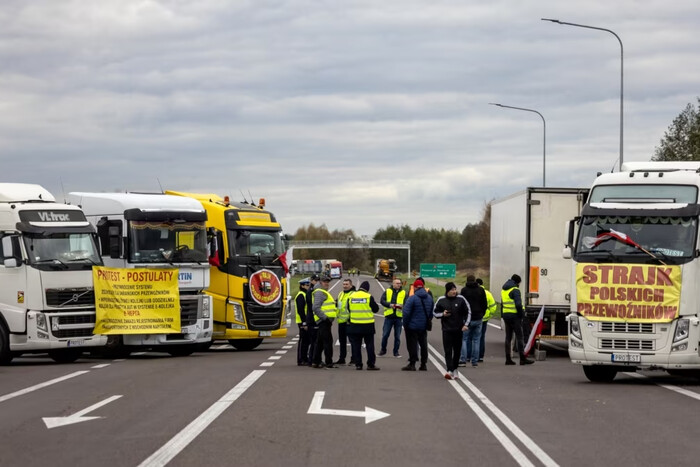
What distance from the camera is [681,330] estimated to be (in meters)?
19.2

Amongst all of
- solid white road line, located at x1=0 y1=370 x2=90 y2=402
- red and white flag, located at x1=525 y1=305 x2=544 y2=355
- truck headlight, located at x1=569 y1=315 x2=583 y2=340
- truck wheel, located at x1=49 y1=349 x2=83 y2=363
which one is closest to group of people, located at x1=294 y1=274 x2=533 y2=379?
red and white flag, located at x1=525 y1=305 x2=544 y2=355

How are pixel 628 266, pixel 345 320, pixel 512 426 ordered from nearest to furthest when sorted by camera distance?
pixel 512 426
pixel 628 266
pixel 345 320

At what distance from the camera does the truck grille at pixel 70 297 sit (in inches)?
967

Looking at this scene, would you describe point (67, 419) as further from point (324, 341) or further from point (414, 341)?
point (414, 341)

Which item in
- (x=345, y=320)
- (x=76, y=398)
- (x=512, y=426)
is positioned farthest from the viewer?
(x=345, y=320)

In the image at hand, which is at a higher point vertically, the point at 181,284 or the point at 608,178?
the point at 608,178

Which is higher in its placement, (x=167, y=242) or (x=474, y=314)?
(x=167, y=242)

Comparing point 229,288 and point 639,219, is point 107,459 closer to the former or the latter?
point 639,219

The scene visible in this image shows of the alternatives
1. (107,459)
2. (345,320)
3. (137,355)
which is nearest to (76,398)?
(107,459)

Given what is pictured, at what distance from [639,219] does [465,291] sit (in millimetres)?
5832

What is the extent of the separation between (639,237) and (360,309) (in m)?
5.88

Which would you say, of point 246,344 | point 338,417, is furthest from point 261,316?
point 338,417

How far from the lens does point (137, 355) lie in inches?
1142

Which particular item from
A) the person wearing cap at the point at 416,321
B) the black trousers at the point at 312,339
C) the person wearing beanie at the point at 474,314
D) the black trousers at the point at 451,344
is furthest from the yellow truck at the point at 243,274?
the black trousers at the point at 451,344
